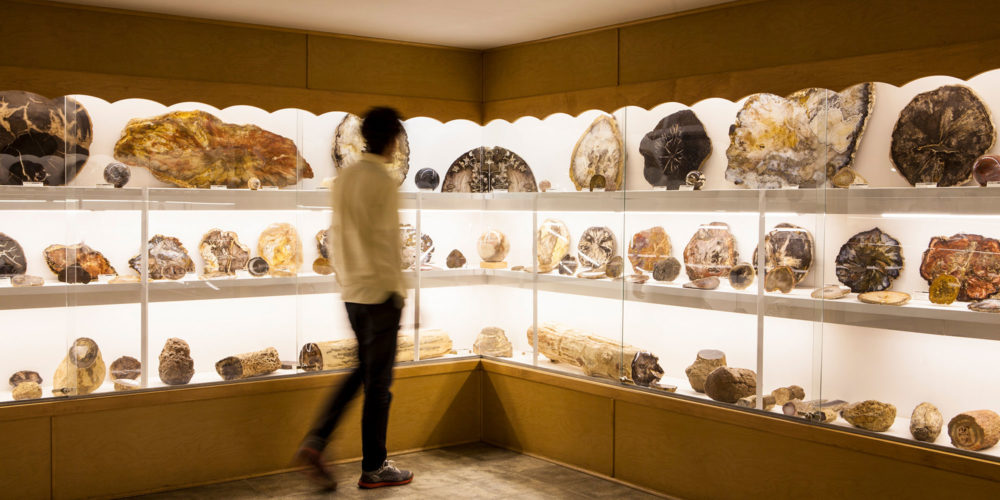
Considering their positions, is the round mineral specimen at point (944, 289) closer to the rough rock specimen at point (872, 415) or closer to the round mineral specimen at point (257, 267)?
the rough rock specimen at point (872, 415)

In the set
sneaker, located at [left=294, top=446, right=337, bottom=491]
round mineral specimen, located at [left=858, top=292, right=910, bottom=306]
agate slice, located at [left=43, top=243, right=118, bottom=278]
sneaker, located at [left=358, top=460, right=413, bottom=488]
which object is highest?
agate slice, located at [left=43, top=243, right=118, bottom=278]

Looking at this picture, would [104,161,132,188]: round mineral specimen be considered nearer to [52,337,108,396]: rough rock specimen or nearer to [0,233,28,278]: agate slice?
[0,233,28,278]: agate slice

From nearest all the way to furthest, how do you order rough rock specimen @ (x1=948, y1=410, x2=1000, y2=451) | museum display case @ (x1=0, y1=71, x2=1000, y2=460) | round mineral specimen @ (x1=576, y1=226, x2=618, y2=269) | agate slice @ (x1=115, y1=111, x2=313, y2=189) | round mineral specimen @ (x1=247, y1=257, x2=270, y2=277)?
rough rock specimen @ (x1=948, y1=410, x2=1000, y2=451)
museum display case @ (x1=0, y1=71, x2=1000, y2=460)
agate slice @ (x1=115, y1=111, x2=313, y2=189)
round mineral specimen @ (x1=576, y1=226, x2=618, y2=269)
round mineral specimen @ (x1=247, y1=257, x2=270, y2=277)

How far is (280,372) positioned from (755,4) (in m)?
3.02

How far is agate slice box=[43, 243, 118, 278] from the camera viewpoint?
3.91 m

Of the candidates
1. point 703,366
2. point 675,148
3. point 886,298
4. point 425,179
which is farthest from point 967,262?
point 425,179

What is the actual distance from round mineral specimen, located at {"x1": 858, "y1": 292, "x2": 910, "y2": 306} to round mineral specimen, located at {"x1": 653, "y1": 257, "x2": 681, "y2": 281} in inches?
35.1

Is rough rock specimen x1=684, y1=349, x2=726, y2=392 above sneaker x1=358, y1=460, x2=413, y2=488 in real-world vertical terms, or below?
above

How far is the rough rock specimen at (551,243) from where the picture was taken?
183 inches

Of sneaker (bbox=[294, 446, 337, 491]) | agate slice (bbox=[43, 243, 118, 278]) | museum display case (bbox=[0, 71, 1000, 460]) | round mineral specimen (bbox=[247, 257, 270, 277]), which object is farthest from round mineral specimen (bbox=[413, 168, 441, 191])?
sneaker (bbox=[294, 446, 337, 491])

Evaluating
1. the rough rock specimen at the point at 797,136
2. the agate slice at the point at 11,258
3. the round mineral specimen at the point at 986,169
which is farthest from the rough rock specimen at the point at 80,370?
the round mineral specimen at the point at 986,169

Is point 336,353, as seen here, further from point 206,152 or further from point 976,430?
point 976,430

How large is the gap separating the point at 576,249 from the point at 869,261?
1.61 metres

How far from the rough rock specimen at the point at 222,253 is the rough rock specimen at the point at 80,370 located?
66cm
